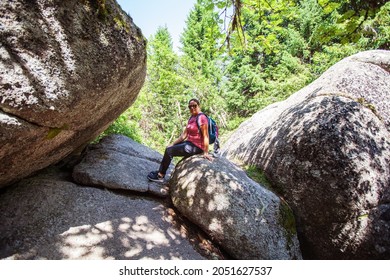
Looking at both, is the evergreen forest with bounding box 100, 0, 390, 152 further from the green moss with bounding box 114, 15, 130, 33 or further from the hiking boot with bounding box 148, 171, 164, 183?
the green moss with bounding box 114, 15, 130, 33

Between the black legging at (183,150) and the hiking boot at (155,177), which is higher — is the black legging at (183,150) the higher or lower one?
the higher one

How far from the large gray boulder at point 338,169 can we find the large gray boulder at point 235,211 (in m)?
0.67

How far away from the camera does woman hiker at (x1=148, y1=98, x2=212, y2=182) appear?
219 inches

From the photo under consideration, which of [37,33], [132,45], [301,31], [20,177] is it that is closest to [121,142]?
[20,177]

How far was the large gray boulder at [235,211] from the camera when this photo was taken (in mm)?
4777

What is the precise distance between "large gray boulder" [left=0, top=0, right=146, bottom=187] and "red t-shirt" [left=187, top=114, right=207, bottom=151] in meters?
1.79

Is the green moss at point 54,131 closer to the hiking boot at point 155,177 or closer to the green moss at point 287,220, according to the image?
the hiking boot at point 155,177

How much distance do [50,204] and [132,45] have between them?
11.0ft

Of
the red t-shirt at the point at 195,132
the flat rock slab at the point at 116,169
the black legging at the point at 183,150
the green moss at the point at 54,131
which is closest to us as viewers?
the green moss at the point at 54,131

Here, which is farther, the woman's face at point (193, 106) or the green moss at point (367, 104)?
the green moss at point (367, 104)

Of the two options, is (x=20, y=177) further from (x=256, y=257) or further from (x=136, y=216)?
(x=256, y=257)

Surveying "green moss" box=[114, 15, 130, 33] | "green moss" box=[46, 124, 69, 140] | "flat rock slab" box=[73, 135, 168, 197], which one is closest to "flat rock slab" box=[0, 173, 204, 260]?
"flat rock slab" box=[73, 135, 168, 197]

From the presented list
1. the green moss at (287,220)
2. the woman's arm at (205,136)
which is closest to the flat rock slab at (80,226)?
the woman's arm at (205,136)

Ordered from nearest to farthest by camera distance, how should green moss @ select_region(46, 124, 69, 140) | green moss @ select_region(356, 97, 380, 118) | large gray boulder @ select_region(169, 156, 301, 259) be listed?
green moss @ select_region(46, 124, 69, 140) → large gray boulder @ select_region(169, 156, 301, 259) → green moss @ select_region(356, 97, 380, 118)
